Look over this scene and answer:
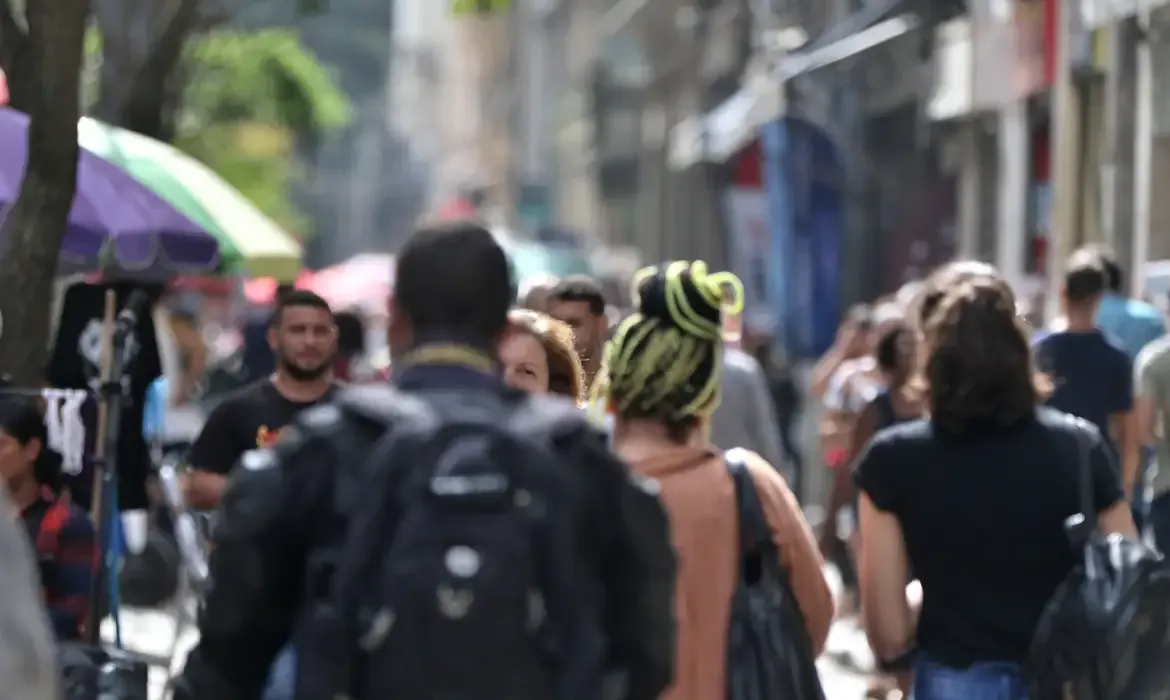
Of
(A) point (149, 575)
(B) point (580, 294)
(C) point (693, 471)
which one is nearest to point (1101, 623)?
(C) point (693, 471)

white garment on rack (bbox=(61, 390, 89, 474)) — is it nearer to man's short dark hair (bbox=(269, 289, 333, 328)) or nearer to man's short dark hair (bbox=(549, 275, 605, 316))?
man's short dark hair (bbox=(269, 289, 333, 328))

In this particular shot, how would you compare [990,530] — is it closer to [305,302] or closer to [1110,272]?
[305,302]

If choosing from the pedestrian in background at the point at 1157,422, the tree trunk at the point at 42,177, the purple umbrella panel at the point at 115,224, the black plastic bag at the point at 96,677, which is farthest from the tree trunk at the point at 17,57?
the pedestrian in background at the point at 1157,422

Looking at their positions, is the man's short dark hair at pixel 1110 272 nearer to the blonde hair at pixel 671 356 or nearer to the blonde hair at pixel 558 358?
the blonde hair at pixel 558 358

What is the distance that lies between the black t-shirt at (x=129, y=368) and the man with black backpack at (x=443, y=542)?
581 centimetres

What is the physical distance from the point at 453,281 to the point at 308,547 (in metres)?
0.43

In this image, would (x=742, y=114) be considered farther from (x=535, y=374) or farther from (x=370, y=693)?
(x=370, y=693)

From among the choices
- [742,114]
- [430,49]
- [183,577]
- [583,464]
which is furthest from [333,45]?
[583,464]

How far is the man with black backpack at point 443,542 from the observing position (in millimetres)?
4043

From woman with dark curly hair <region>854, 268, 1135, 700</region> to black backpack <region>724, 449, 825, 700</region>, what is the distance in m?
0.34

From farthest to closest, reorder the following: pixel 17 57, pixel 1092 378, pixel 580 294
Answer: pixel 1092 378
pixel 17 57
pixel 580 294

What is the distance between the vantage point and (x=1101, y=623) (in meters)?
5.68

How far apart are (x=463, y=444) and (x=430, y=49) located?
153 meters

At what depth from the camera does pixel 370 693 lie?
4.09 m
